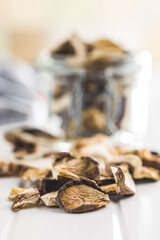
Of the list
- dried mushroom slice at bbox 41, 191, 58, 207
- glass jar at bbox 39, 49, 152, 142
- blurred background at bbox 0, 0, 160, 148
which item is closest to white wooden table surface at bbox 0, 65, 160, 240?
dried mushroom slice at bbox 41, 191, 58, 207

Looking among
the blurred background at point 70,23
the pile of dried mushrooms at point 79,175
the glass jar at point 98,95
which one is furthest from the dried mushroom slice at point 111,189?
the blurred background at point 70,23

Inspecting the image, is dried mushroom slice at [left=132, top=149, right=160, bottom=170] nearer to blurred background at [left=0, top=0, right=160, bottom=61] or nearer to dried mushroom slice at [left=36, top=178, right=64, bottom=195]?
dried mushroom slice at [left=36, top=178, right=64, bottom=195]

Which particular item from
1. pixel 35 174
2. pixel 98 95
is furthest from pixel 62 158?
pixel 98 95

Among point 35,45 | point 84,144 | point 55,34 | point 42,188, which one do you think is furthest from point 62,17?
point 42,188

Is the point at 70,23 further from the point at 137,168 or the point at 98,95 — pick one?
the point at 137,168

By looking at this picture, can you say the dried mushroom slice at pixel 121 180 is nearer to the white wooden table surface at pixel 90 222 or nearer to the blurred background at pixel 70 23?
the white wooden table surface at pixel 90 222

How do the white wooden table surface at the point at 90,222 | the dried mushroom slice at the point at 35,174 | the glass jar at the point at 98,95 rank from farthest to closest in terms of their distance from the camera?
the glass jar at the point at 98,95 → the dried mushroom slice at the point at 35,174 → the white wooden table surface at the point at 90,222
